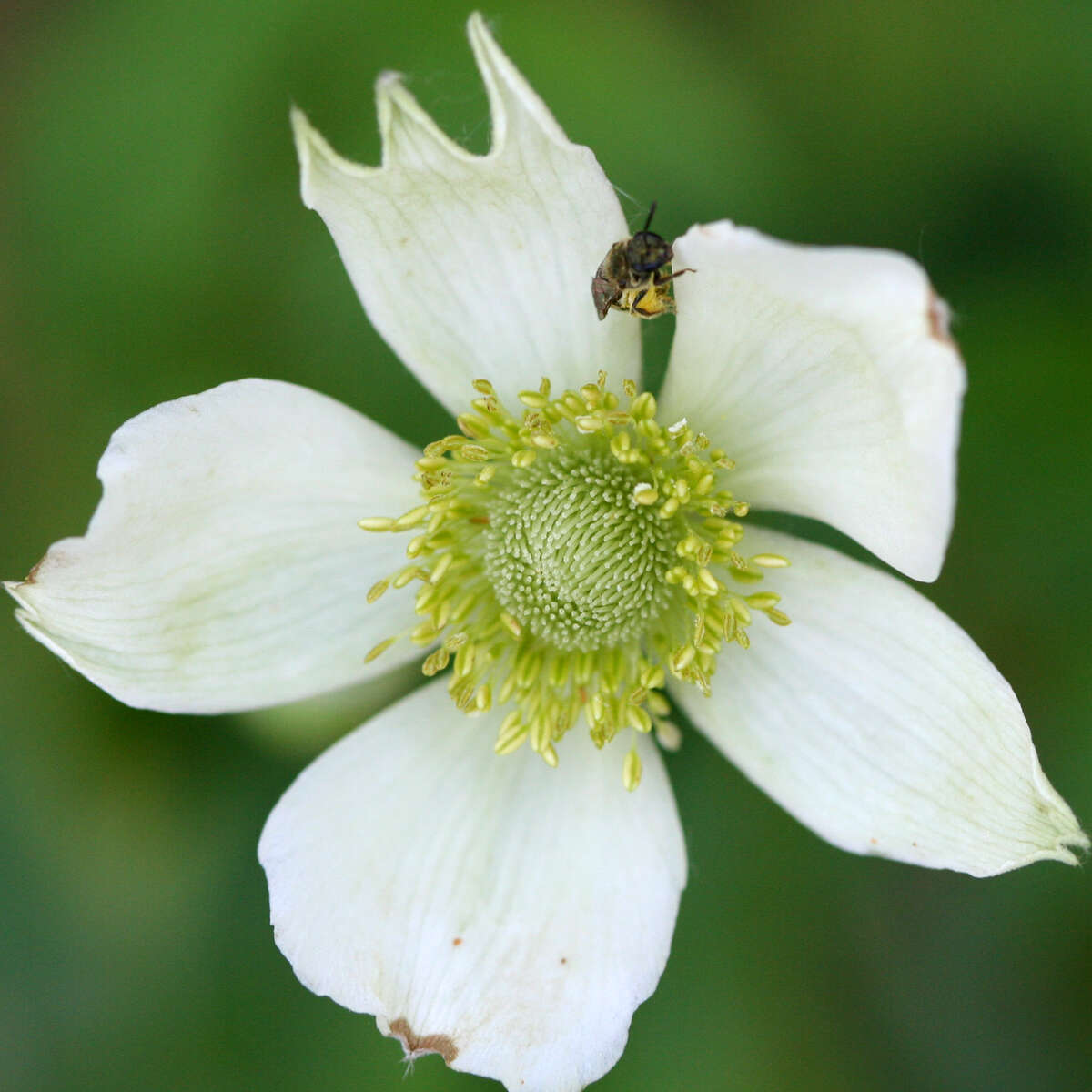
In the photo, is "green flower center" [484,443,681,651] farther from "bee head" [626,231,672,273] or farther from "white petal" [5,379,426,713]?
"bee head" [626,231,672,273]

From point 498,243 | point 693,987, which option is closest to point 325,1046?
point 693,987

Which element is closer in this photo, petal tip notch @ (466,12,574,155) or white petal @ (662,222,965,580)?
white petal @ (662,222,965,580)

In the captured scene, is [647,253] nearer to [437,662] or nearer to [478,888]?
[437,662]

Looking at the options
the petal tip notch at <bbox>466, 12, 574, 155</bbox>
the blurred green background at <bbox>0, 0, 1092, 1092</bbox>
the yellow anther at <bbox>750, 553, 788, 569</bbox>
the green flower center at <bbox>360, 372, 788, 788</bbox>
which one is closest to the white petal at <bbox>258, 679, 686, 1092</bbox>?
the green flower center at <bbox>360, 372, 788, 788</bbox>

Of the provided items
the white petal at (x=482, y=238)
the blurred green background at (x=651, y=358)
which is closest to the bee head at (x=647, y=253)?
the white petal at (x=482, y=238)

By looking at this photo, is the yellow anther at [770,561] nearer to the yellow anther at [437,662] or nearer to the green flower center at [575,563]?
the green flower center at [575,563]

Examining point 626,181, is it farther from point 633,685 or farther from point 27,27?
point 27,27
